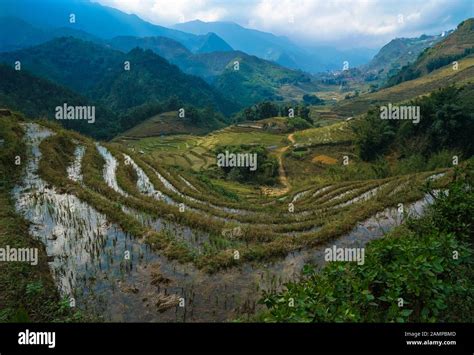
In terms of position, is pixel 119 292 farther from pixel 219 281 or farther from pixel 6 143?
pixel 6 143

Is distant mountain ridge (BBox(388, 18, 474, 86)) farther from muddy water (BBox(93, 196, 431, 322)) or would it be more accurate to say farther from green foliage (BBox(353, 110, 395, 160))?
muddy water (BBox(93, 196, 431, 322))

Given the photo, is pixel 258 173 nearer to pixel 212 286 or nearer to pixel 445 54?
pixel 212 286

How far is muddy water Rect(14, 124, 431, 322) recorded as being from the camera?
808 cm

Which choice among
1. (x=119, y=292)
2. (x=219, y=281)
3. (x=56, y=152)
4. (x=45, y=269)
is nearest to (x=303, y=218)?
(x=219, y=281)

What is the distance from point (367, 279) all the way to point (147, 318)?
4886 mm

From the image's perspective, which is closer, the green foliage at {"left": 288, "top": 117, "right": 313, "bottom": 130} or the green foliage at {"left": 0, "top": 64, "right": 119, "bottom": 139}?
the green foliage at {"left": 288, "top": 117, "right": 313, "bottom": 130}

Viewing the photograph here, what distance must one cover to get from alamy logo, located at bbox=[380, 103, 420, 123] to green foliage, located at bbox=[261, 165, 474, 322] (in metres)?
46.3

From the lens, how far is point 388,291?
18.2ft

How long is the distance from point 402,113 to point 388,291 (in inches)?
2111
